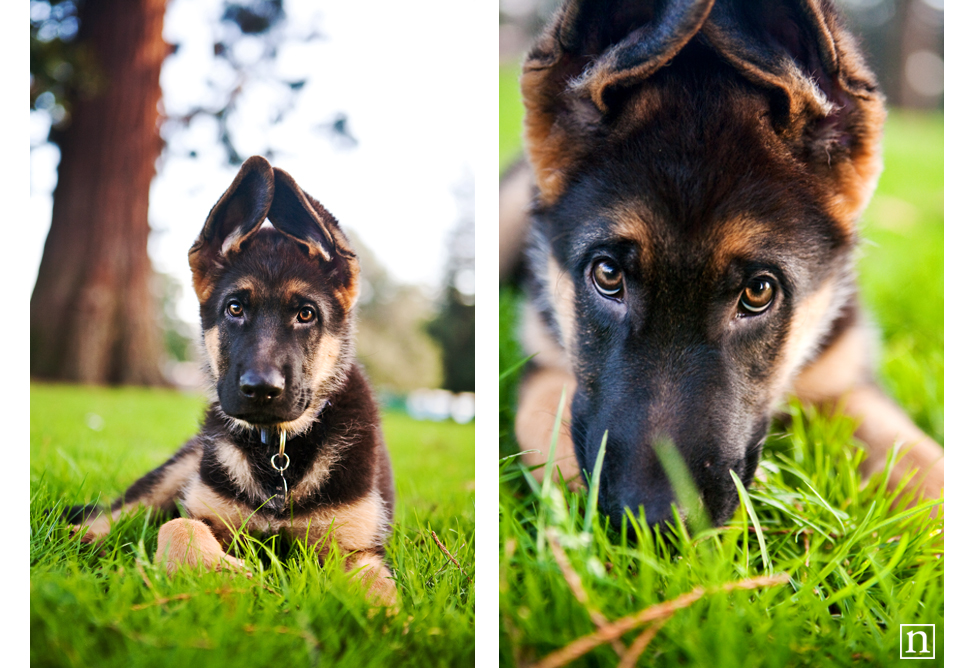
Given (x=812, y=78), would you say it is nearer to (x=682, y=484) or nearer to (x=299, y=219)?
(x=682, y=484)

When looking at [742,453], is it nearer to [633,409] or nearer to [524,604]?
[633,409]

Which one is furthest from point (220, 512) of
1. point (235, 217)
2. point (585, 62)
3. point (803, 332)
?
point (803, 332)

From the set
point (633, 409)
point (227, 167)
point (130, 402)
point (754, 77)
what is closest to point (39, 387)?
point (130, 402)

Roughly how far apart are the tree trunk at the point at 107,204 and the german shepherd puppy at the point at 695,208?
1608mm

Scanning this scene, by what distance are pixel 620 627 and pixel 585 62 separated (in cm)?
174

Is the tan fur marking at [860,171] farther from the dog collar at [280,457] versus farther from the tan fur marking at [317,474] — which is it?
the dog collar at [280,457]

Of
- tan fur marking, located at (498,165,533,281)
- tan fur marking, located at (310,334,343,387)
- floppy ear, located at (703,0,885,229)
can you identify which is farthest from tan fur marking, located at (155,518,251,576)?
floppy ear, located at (703,0,885,229)

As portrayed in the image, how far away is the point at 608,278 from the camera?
6.31ft

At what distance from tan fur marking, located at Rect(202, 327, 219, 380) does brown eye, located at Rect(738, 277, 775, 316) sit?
5.66 feet

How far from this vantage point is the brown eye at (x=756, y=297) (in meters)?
1.84

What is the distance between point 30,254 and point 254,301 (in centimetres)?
112

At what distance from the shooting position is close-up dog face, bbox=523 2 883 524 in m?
1.75

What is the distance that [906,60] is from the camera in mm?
2789

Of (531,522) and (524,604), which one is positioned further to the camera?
(531,522)
